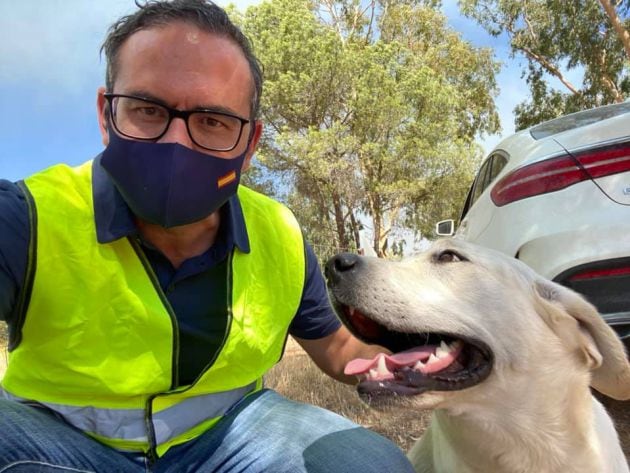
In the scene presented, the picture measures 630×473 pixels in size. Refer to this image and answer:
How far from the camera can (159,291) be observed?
1813mm

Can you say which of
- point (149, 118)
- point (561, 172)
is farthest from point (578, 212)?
point (149, 118)

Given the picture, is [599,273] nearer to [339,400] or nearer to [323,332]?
[323,332]

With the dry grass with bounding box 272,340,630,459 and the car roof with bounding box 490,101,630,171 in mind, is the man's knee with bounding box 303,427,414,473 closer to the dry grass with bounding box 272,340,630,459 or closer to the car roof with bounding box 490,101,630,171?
the dry grass with bounding box 272,340,630,459

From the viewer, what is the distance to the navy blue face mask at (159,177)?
5.99 feet

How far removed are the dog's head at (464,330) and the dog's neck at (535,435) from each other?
0.09 metres

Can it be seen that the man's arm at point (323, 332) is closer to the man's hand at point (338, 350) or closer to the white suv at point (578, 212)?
the man's hand at point (338, 350)

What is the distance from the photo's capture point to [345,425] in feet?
6.87

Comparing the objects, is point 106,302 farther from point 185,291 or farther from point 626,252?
point 626,252

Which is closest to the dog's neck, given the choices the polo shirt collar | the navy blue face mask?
the polo shirt collar

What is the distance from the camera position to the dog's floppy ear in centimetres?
200

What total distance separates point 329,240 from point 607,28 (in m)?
12.1

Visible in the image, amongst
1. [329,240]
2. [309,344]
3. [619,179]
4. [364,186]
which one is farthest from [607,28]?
[309,344]

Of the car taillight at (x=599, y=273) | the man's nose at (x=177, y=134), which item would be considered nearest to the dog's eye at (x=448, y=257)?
the man's nose at (x=177, y=134)

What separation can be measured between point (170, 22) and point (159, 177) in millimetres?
565
